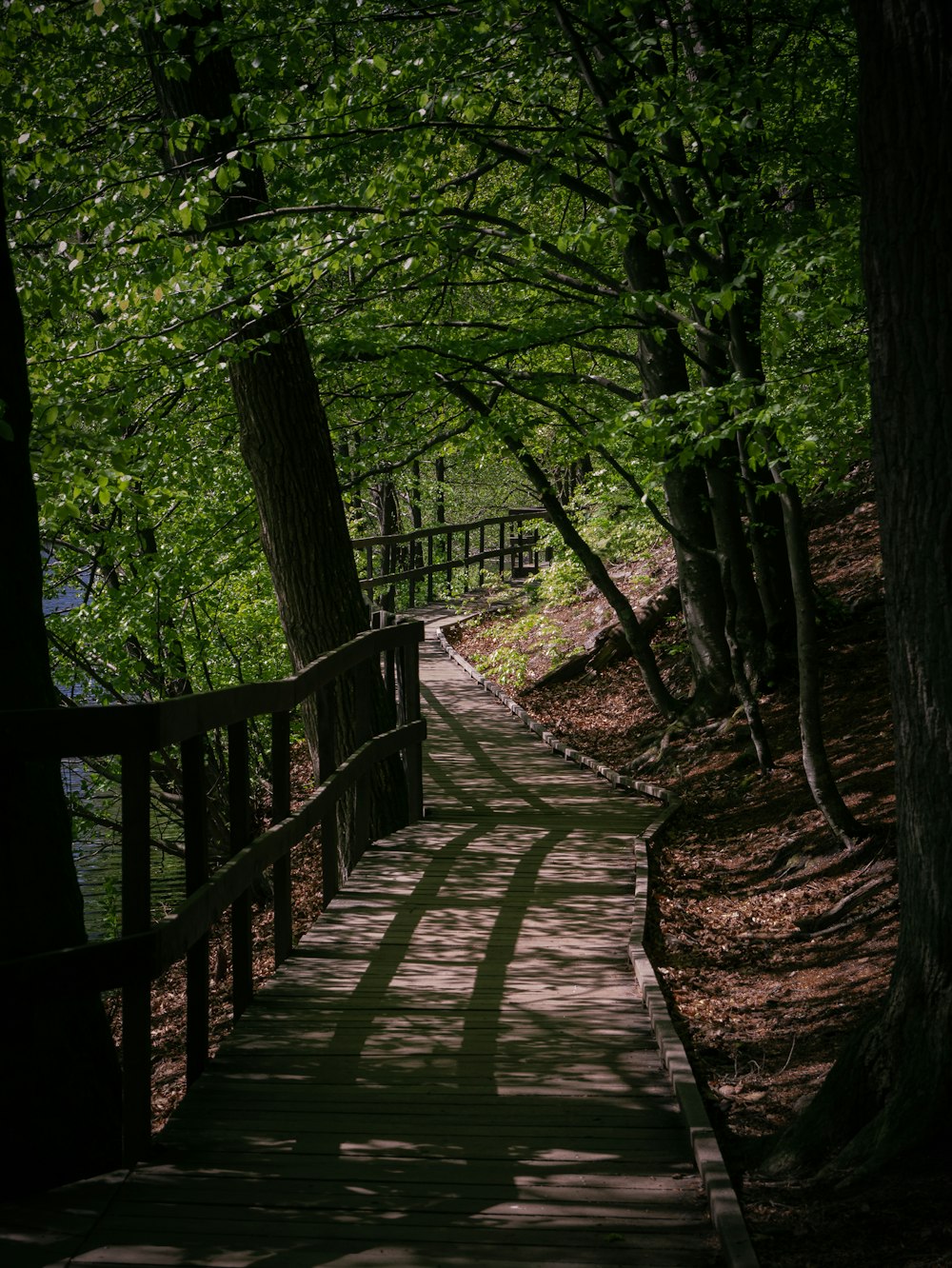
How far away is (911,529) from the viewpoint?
11.9 ft

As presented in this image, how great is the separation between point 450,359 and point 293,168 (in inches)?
80.0

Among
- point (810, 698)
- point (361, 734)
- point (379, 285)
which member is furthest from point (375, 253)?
point (379, 285)

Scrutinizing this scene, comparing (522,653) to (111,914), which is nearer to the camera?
(111,914)

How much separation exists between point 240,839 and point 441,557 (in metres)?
20.9

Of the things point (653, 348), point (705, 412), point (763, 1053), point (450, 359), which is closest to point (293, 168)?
point (450, 359)

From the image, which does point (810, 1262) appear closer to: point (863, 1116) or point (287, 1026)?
point (863, 1116)

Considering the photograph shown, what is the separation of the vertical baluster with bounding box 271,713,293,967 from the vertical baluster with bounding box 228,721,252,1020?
0.33m

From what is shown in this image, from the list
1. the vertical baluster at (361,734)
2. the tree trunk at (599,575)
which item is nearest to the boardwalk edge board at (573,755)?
the tree trunk at (599,575)

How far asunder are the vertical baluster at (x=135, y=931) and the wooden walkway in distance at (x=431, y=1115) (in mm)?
127

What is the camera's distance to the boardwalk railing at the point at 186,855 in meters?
3.41

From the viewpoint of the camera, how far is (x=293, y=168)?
9.77m

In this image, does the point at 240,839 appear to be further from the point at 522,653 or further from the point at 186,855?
the point at 522,653

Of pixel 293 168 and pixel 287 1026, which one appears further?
pixel 293 168

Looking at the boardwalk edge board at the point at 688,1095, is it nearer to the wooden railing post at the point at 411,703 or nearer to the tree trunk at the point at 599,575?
the wooden railing post at the point at 411,703
